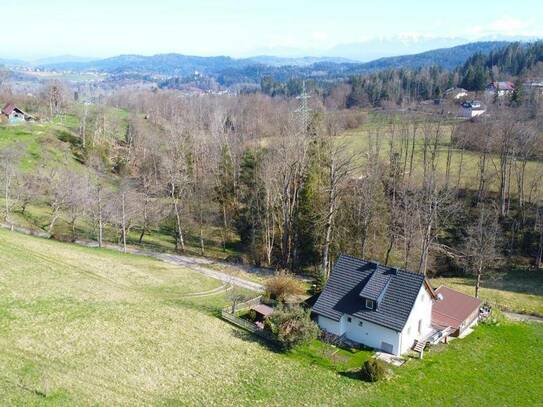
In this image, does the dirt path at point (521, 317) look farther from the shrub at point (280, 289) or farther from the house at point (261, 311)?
the house at point (261, 311)

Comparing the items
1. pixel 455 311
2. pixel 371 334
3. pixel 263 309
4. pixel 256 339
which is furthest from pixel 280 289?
pixel 455 311

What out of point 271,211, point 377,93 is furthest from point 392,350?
point 377,93

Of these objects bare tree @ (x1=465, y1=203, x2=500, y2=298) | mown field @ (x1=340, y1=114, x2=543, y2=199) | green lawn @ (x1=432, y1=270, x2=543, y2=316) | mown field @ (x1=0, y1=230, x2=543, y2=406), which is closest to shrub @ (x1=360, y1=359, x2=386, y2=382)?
mown field @ (x1=0, y1=230, x2=543, y2=406)

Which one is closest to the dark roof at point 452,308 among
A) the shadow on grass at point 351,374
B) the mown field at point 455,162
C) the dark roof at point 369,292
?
the dark roof at point 369,292

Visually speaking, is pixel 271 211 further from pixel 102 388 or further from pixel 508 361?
pixel 102 388

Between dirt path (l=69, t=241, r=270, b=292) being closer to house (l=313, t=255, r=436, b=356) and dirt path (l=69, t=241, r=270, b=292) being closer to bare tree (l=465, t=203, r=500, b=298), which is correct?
house (l=313, t=255, r=436, b=356)
